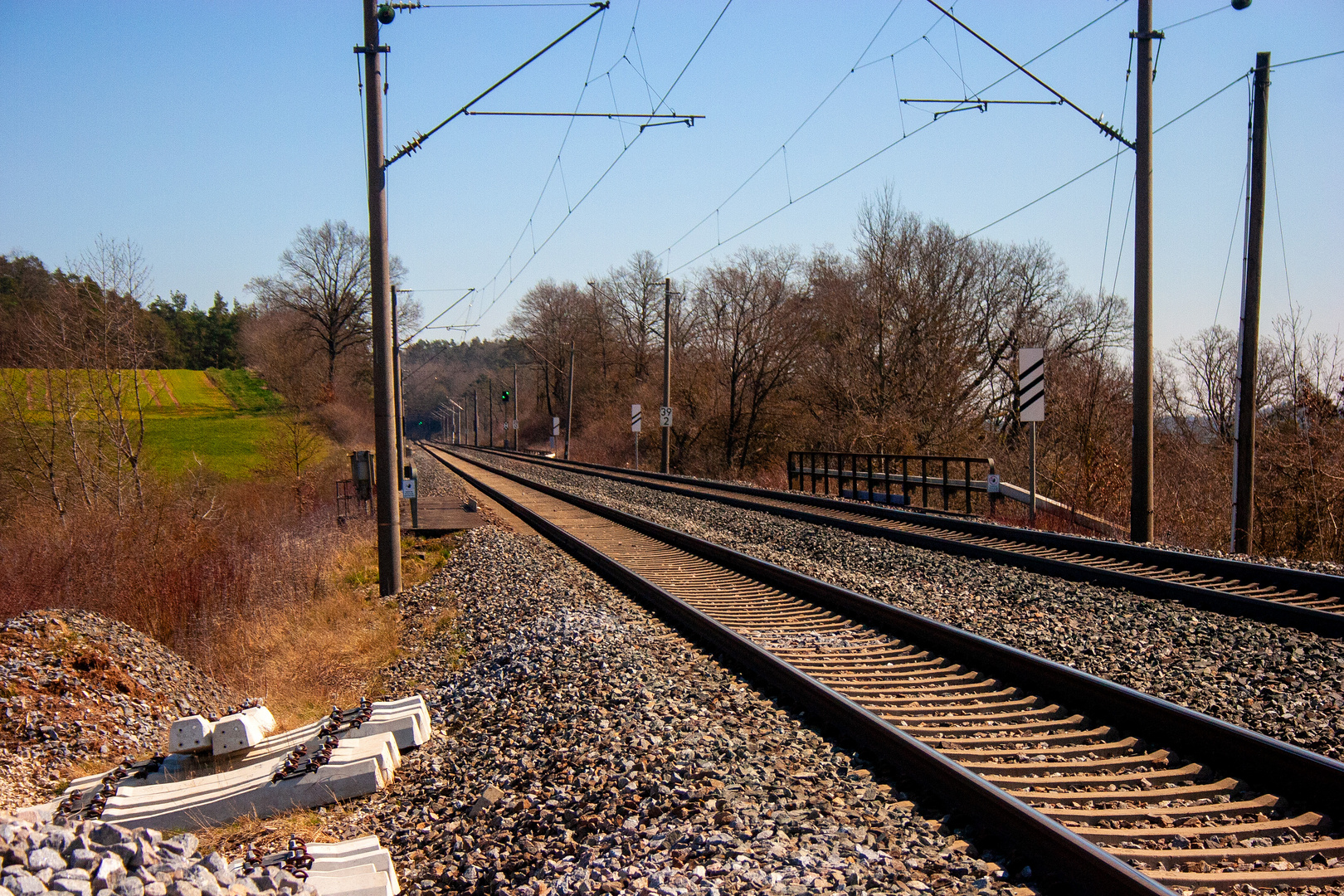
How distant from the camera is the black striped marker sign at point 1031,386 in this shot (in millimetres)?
Answer: 15469

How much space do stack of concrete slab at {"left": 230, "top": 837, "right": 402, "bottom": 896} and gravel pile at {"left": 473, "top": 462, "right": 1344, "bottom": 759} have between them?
194 inches

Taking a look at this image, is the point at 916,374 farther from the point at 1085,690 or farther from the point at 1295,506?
the point at 1085,690

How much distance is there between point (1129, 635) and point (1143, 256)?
8113 millimetres

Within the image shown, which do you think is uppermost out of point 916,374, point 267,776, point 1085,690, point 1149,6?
point 1149,6

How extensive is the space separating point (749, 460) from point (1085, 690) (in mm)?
37627

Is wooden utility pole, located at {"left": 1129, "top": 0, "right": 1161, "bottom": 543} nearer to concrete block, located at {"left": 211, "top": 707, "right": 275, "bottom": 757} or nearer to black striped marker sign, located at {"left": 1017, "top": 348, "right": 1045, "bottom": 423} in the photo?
black striped marker sign, located at {"left": 1017, "top": 348, "right": 1045, "bottom": 423}

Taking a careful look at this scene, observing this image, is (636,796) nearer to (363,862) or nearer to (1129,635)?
(363,862)

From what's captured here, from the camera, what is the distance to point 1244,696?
590 centimetres

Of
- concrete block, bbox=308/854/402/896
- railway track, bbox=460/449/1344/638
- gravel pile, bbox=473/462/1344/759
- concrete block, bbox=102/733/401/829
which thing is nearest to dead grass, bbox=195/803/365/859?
concrete block, bbox=102/733/401/829

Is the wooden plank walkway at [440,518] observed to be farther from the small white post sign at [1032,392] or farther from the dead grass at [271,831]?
the dead grass at [271,831]

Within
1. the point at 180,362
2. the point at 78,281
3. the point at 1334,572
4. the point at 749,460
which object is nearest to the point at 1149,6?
the point at 1334,572

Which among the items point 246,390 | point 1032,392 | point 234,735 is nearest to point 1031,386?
point 1032,392

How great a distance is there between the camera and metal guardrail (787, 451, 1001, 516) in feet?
62.6

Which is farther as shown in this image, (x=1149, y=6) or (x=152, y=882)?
(x=1149, y=6)
